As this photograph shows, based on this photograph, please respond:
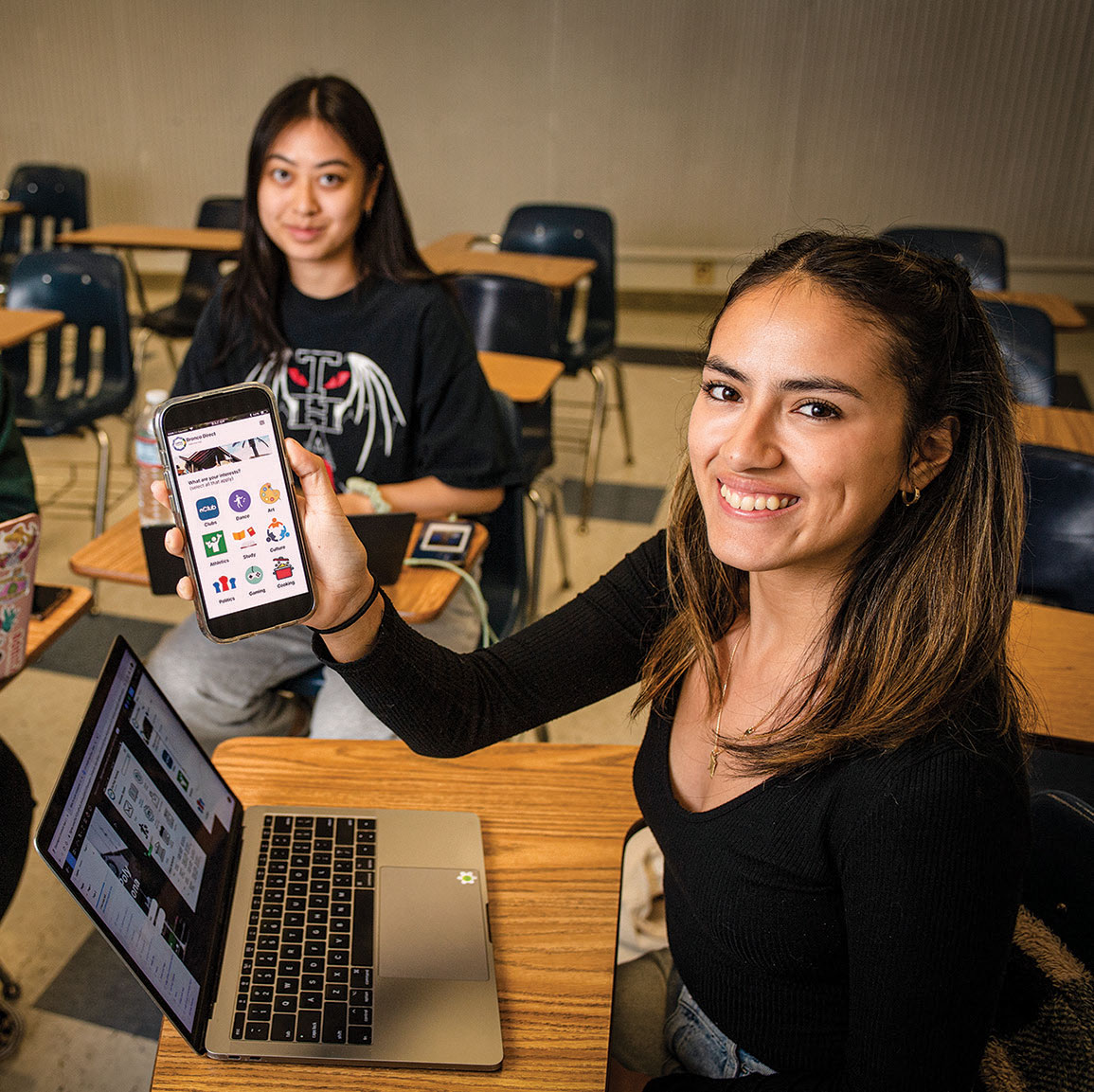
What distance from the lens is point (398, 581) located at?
5.55 feet

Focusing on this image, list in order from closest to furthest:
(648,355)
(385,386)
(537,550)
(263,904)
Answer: (263,904) < (385,386) < (537,550) < (648,355)

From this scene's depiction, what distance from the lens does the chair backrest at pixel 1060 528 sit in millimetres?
1837

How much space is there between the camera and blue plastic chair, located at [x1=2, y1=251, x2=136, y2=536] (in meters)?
3.32

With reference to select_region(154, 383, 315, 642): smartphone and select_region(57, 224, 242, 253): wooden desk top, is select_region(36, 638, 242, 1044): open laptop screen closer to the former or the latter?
select_region(154, 383, 315, 642): smartphone

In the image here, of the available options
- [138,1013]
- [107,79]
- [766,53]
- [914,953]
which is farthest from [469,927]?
[107,79]

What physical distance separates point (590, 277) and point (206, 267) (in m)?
1.73

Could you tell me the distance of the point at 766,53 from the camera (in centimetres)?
610

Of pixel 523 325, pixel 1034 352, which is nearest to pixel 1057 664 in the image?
pixel 1034 352

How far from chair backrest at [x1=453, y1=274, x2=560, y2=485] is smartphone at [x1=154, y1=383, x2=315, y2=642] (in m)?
2.00

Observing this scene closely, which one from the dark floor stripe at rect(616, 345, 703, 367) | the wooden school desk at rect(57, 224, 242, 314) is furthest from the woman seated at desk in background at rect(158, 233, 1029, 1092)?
the dark floor stripe at rect(616, 345, 703, 367)

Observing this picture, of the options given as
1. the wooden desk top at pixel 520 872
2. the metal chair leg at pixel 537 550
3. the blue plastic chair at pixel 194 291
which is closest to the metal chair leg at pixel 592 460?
the metal chair leg at pixel 537 550

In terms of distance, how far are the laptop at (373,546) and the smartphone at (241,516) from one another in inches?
19.1

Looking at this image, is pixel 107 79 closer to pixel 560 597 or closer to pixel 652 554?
pixel 560 597

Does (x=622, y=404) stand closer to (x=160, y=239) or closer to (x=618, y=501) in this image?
(x=618, y=501)
